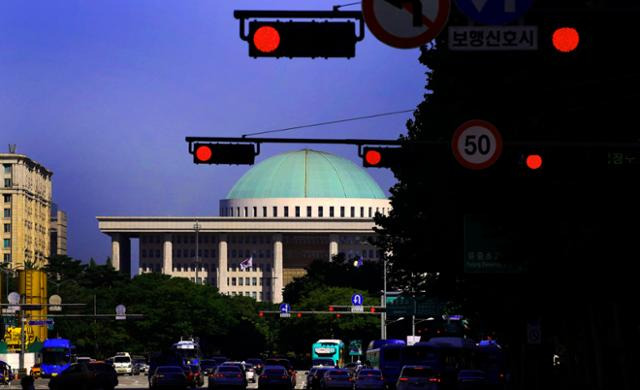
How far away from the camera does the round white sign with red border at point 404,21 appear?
16328mm

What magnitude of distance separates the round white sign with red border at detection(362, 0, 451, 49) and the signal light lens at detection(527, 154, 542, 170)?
12.4 metres

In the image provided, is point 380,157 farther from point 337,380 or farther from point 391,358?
point 391,358

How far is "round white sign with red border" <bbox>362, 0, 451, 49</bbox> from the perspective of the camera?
16.3m

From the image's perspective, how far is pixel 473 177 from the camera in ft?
146

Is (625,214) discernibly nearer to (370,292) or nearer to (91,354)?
(91,354)

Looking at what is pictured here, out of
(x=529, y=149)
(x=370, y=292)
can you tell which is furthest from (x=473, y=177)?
(x=370, y=292)

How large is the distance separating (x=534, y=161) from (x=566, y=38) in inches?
399

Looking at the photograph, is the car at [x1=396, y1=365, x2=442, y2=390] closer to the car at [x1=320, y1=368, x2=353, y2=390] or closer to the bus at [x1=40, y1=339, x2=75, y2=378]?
the car at [x1=320, y1=368, x2=353, y2=390]

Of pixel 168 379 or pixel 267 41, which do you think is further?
pixel 168 379

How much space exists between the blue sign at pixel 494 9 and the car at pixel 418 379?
46.4m

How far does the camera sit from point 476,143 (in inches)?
1053

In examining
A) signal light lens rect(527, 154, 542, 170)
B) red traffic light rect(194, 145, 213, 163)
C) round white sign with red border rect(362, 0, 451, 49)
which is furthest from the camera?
red traffic light rect(194, 145, 213, 163)

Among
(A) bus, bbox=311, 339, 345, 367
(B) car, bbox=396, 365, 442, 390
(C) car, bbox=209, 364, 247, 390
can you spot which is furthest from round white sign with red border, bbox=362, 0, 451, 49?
(A) bus, bbox=311, 339, 345, 367

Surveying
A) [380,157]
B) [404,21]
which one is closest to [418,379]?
[380,157]
